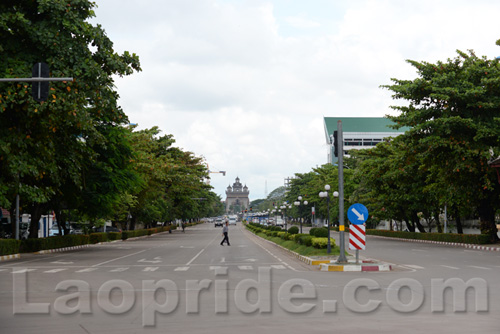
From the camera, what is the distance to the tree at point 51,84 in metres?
22.5

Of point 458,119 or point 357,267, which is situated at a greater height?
point 458,119

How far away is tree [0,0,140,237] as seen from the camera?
73.7ft

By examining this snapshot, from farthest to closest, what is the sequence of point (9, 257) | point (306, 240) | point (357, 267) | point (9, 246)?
1. point (9, 246)
2. point (306, 240)
3. point (9, 257)
4. point (357, 267)

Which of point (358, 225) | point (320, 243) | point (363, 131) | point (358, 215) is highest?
point (363, 131)

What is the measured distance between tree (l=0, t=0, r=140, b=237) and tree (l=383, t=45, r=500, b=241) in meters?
19.1

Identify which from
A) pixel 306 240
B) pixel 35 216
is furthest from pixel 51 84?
pixel 35 216

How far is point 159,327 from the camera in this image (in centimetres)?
905

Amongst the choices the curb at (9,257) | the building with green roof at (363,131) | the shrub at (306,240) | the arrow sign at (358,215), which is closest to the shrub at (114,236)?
the curb at (9,257)

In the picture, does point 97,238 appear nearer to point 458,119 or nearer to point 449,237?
point 449,237

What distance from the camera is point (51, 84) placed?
2241 centimetres

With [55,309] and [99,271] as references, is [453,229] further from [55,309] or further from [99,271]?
[55,309]

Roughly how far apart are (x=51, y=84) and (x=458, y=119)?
75.9ft

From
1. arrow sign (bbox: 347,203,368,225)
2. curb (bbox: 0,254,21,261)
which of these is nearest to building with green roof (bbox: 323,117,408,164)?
curb (bbox: 0,254,21,261)

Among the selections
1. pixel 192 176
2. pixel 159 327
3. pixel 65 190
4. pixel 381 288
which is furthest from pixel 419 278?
pixel 192 176
